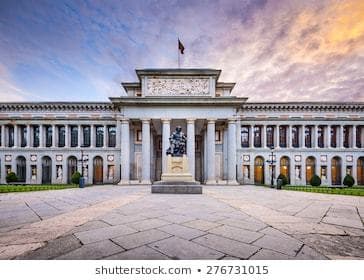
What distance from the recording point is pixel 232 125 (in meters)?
22.7

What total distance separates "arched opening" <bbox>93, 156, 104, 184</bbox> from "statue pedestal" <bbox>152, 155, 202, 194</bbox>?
18436 millimetres

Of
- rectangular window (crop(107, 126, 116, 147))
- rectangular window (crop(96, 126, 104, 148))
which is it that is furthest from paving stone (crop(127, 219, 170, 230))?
rectangular window (crop(96, 126, 104, 148))

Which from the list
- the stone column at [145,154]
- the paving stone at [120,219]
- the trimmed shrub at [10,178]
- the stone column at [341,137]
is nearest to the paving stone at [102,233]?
the paving stone at [120,219]

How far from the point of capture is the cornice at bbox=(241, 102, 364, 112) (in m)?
27.5

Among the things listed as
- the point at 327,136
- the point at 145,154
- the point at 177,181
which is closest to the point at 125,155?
the point at 145,154

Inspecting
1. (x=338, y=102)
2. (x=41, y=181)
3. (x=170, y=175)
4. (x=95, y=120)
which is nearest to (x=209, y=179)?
(x=170, y=175)

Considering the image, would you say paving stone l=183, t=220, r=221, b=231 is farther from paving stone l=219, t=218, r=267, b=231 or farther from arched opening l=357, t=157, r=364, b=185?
arched opening l=357, t=157, r=364, b=185

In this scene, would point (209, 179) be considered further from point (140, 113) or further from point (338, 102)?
point (338, 102)

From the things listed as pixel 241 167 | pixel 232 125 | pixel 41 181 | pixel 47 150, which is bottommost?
pixel 41 181

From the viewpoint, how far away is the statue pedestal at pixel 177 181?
12.0m

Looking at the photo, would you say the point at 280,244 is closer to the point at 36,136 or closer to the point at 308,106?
the point at 308,106

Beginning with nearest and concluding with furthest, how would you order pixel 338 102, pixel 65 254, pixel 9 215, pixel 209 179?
pixel 65 254, pixel 9 215, pixel 209 179, pixel 338 102

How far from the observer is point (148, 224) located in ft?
15.4

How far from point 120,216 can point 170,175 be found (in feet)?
25.9
